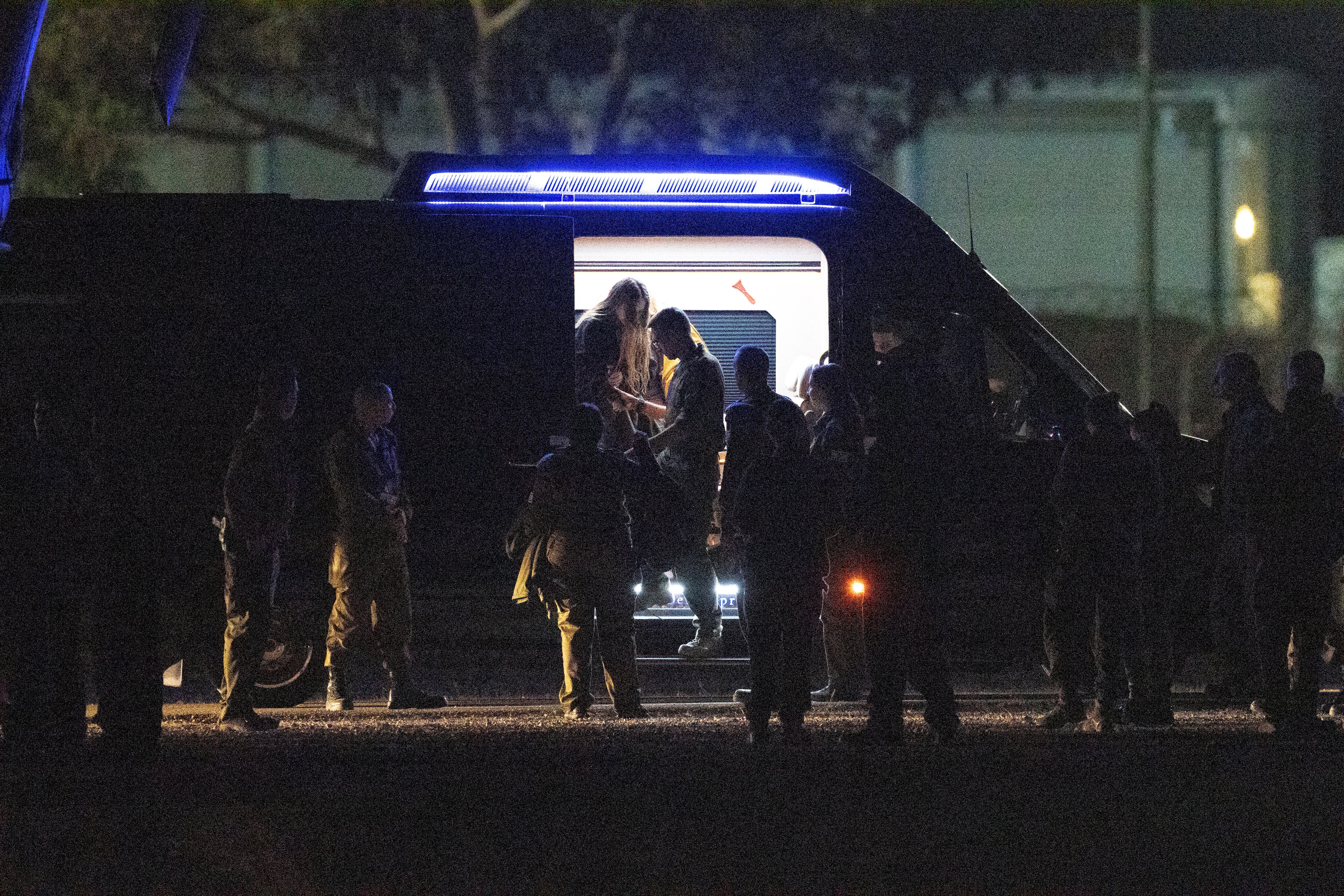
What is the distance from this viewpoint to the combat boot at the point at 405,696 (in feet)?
30.2

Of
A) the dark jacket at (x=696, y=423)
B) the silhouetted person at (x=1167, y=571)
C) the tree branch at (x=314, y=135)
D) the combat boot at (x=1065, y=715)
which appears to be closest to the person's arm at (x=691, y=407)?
the dark jacket at (x=696, y=423)

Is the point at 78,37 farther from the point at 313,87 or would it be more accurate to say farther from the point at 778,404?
the point at 778,404

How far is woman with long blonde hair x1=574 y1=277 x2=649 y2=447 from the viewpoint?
9742mm

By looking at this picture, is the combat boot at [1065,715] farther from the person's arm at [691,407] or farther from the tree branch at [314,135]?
the tree branch at [314,135]

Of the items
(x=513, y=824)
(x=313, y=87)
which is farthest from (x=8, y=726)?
(x=313, y=87)

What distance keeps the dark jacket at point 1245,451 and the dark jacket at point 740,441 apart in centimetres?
217

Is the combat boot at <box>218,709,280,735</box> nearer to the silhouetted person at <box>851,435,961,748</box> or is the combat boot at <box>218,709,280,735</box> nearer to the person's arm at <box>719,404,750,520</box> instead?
the person's arm at <box>719,404,750,520</box>

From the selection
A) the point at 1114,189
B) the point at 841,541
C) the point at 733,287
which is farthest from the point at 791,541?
the point at 1114,189

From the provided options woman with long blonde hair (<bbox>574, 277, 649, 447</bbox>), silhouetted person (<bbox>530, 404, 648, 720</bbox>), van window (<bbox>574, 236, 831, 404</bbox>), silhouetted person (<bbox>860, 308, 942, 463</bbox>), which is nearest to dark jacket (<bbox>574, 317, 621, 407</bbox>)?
woman with long blonde hair (<bbox>574, 277, 649, 447</bbox>)

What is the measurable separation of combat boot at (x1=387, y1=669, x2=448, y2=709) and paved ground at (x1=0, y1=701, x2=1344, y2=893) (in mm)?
1159

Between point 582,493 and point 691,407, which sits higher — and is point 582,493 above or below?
below

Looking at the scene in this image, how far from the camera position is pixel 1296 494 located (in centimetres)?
812

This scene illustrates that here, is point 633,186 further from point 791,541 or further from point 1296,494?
point 1296,494

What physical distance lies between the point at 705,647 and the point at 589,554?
3.75 ft
